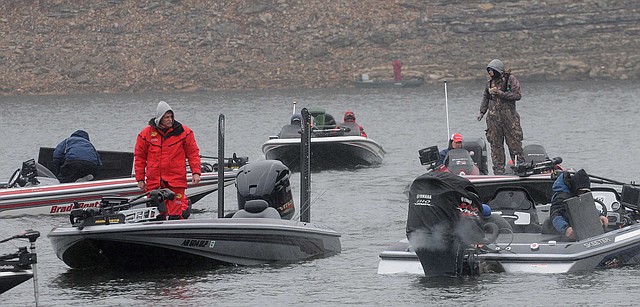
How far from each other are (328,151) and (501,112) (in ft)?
21.5

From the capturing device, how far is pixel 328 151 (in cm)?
2861

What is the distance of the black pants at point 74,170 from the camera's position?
21.6 meters

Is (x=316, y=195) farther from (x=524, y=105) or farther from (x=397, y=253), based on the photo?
(x=524, y=105)

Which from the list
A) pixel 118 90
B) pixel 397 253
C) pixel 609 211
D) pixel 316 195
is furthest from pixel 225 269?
pixel 118 90

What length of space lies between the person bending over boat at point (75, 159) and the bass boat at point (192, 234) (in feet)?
→ 16.5

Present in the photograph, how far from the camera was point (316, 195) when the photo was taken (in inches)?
987

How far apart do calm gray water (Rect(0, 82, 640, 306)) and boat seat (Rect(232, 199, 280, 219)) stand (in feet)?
1.84

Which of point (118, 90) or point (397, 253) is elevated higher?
point (118, 90)

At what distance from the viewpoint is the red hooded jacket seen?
637 inches

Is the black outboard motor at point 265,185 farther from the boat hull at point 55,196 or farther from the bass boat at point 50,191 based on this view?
the boat hull at point 55,196

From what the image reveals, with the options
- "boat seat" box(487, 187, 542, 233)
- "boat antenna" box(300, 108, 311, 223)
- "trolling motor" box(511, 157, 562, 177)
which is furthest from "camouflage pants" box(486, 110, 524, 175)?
"boat seat" box(487, 187, 542, 233)

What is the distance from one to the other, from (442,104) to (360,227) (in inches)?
1443

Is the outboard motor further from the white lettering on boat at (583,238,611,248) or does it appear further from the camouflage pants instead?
the white lettering on boat at (583,238,611,248)

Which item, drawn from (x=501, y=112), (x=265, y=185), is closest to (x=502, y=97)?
(x=501, y=112)
